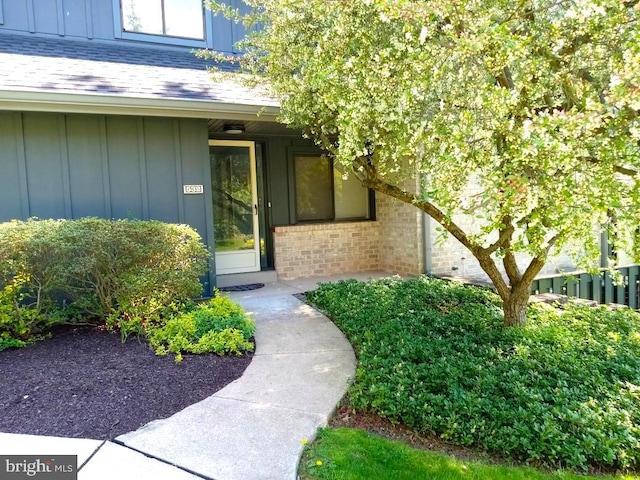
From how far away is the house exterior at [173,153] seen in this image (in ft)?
18.1

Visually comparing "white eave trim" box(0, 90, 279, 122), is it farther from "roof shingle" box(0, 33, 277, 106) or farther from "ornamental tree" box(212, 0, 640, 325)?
"ornamental tree" box(212, 0, 640, 325)

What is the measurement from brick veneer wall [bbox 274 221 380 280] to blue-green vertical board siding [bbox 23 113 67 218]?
3.52m

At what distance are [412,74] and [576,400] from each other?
272cm

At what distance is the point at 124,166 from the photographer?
599 centimetres

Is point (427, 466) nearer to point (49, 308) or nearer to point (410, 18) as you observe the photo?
point (410, 18)

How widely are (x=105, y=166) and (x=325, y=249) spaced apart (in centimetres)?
411

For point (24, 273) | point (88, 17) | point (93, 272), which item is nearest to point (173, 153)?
point (93, 272)

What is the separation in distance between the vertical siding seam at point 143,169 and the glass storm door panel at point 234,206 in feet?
5.33

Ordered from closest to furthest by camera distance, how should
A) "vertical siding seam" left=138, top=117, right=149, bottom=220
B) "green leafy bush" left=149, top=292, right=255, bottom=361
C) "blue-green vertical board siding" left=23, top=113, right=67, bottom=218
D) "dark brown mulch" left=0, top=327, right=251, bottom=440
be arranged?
"dark brown mulch" left=0, top=327, right=251, bottom=440 → "green leafy bush" left=149, top=292, right=255, bottom=361 → "blue-green vertical board siding" left=23, top=113, right=67, bottom=218 → "vertical siding seam" left=138, top=117, right=149, bottom=220

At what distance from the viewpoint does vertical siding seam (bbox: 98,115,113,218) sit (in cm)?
585

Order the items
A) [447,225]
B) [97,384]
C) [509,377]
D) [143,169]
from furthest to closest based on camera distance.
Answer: [143,169] → [447,225] → [97,384] → [509,377]

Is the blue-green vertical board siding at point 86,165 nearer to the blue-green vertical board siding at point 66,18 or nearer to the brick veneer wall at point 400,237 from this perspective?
the blue-green vertical board siding at point 66,18

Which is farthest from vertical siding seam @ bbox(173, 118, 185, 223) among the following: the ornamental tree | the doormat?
the ornamental tree

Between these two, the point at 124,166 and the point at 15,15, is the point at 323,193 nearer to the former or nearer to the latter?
the point at 124,166
